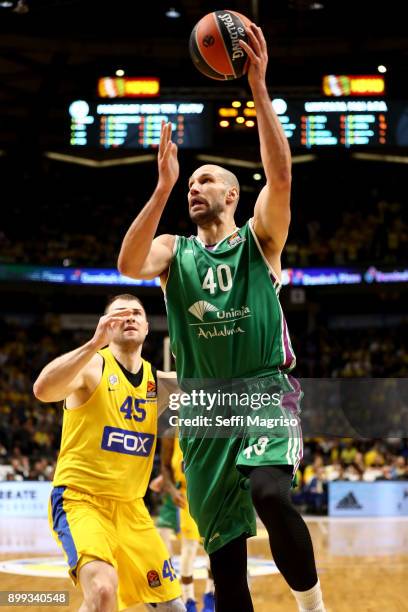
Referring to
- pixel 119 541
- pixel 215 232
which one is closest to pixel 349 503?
pixel 119 541

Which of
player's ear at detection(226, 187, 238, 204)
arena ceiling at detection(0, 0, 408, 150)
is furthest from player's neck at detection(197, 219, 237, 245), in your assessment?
arena ceiling at detection(0, 0, 408, 150)

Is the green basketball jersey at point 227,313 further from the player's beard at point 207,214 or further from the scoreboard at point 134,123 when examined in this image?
the scoreboard at point 134,123

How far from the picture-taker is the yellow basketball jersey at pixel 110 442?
16.9ft

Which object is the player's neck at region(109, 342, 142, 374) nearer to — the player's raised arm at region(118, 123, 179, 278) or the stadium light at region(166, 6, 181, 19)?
the player's raised arm at region(118, 123, 179, 278)

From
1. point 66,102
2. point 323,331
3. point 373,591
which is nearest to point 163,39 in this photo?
point 66,102

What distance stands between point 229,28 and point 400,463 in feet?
50.3

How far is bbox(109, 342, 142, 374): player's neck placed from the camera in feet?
18.0

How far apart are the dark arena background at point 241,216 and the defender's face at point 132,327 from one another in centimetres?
118

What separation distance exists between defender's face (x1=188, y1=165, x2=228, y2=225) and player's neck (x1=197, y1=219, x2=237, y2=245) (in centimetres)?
4

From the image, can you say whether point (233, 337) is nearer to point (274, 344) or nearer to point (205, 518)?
point (274, 344)

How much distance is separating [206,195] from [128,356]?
4.67 ft

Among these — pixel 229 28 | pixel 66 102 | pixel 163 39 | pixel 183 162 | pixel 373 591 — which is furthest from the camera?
pixel 183 162

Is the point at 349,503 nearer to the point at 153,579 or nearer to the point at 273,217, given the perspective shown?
the point at 153,579

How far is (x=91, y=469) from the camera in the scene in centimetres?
516
